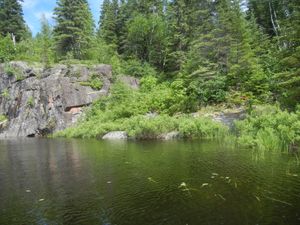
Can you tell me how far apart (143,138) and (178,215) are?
2012 cm

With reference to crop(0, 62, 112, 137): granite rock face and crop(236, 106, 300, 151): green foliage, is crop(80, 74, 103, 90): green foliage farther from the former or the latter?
crop(236, 106, 300, 151): green foliage

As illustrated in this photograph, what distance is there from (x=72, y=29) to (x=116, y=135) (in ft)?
83.6

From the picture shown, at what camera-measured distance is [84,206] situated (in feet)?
29.8

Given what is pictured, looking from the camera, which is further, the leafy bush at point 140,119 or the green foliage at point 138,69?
the green foliage at point 138,69

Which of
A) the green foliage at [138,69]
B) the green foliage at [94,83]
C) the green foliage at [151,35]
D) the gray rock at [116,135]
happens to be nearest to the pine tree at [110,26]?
the green foliage at [151,35]

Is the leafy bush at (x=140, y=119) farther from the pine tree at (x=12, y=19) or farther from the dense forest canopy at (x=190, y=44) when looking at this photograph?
the pine tree at (x=12, y=19)

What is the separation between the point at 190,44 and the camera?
4600 cm

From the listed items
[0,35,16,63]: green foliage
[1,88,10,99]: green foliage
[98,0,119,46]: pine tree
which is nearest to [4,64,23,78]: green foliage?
[1,88,10,99]: green foliage

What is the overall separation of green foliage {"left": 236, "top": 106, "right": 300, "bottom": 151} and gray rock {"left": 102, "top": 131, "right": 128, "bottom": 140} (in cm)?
1352

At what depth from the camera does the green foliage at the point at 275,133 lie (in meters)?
16.4

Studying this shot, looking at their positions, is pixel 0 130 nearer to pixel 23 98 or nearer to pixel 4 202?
pixel 23 98

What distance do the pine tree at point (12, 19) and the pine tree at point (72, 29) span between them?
44.9 feet

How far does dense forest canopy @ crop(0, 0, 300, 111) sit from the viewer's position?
3155 centimetres

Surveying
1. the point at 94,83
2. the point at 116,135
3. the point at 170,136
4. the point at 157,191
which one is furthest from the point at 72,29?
the point at 157,191
